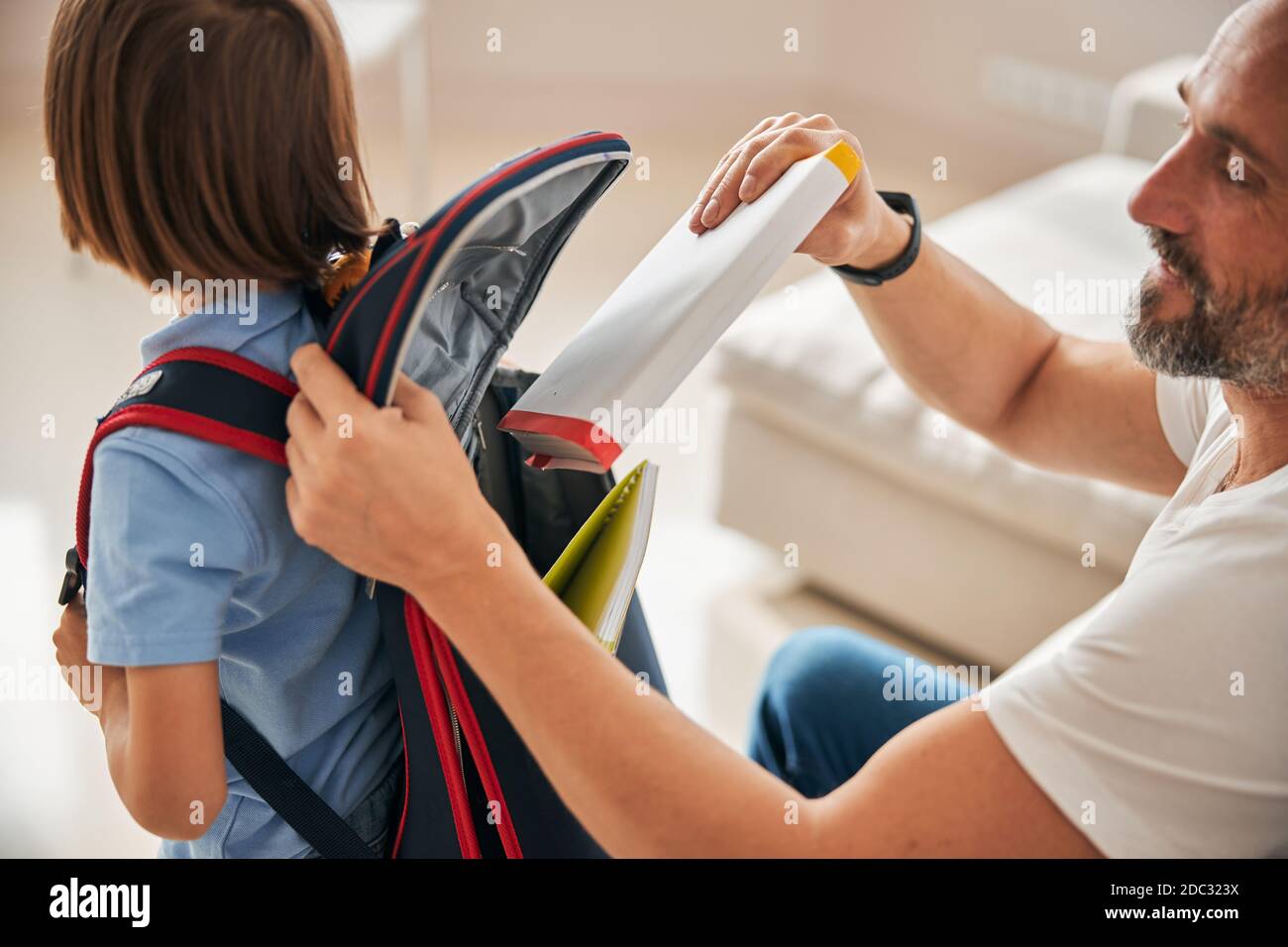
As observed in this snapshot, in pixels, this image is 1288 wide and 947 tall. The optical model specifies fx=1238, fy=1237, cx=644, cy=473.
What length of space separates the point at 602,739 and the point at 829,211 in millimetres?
488

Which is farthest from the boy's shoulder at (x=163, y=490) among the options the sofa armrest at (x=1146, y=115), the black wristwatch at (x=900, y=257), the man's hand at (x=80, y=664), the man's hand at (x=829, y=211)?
the sofa armrest at (x=1146, y=115)

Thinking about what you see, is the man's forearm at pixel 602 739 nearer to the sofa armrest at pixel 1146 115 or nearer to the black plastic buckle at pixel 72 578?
the black plastic buckle at pixel 72 578

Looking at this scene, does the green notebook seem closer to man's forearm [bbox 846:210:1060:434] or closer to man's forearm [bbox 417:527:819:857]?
man's forearm [bbox 417:527:819:857]

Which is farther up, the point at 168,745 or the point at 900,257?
the point at 900,257

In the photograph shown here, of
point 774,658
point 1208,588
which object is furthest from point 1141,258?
point 1208,588

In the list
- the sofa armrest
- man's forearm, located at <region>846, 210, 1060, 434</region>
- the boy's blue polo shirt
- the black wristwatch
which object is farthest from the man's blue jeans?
the sofa armrest

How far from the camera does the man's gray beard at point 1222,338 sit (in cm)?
84

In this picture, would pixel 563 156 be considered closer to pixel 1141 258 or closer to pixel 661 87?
pixel 1141 258

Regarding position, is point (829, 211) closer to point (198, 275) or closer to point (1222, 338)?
point (1222, 338)

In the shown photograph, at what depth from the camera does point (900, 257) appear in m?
1.11

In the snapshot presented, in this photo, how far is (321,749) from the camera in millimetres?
831

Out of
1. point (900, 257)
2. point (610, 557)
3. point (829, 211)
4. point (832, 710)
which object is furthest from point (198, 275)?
point (832, 710)

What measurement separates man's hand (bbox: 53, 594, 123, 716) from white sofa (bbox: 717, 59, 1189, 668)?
4.16 feet
